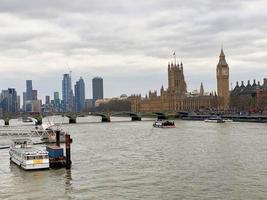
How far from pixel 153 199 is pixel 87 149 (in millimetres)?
31340

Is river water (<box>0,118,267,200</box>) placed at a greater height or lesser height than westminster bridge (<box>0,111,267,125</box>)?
lesser

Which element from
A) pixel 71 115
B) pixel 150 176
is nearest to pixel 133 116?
pixel 71 115

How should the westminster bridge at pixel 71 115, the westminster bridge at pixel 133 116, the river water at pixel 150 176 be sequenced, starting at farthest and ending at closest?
the westminster bridge at pixel 71 115 → the westminster bridge at pixel 133 116 → the river water at pixel 150 176

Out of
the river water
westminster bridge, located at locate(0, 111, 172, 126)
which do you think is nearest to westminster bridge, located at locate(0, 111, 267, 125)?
westminster bridge, located at locate(0, 111, 172, 126)

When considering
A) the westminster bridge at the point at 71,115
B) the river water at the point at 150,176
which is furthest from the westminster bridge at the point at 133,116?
the river water at the point at 150,176

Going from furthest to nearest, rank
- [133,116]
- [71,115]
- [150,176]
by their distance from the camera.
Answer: [133,116] < [71,115] < [150,176]

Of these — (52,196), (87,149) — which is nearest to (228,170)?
(52,196)

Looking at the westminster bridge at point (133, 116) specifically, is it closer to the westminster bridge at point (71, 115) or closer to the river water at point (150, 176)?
the westminster bridge at point (71, 115)

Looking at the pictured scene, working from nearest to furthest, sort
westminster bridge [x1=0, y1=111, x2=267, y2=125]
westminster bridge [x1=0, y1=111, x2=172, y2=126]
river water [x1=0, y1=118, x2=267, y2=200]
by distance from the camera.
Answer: river water [x1=0, y1=118, x2=267, y2=200], westminster bridge [x1=0, y1=111, x2=267, y2=125], westminster bridge [x1=0, y1=111, x2=172, y2=126]

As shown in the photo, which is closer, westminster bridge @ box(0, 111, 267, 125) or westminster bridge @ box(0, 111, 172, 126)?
westminster bridge @ box(0, 111, 267, 125)

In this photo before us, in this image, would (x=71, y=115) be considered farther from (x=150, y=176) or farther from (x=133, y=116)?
(x=150, y=176)

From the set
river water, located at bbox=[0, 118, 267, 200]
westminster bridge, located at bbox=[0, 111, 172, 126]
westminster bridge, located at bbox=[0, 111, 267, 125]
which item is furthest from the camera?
westminster bridge, located at bbox=[0, 111, 172, 126]

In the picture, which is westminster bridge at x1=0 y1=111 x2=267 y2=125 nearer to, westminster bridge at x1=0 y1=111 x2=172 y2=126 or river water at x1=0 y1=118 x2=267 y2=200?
westminster bridge at x1=0 y1=111 x2=172 y2=126

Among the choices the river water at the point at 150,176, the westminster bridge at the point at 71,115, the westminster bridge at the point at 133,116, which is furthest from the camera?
the westminster bridge at the point at 71,115
